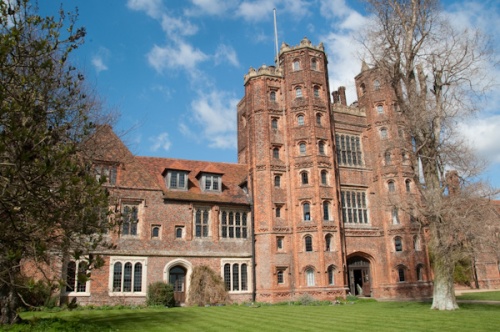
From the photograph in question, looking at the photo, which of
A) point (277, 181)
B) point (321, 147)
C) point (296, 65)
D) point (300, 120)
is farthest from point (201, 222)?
point (296, 65)

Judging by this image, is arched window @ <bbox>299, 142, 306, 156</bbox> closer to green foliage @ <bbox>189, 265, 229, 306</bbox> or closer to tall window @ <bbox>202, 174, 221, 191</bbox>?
tall window @ <bbox>202, 174, 221, 191</bbox>

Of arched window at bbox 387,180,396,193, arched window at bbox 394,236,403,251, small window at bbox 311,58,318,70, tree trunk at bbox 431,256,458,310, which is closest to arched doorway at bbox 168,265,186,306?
tree trunk at bbox 431,256,458,310

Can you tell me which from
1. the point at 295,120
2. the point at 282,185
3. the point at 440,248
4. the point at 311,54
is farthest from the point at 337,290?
the point at 311,54

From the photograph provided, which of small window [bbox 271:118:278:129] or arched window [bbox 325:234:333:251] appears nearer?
arched window [bbox 325:234:333:251]

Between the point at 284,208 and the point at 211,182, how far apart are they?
17.2 ft

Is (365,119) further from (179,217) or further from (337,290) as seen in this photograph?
(179,217)

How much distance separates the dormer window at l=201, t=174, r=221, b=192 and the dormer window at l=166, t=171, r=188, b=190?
128 centimetres

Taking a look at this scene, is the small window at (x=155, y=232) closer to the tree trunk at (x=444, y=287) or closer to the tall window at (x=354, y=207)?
the tall window at (x=354, y=207)

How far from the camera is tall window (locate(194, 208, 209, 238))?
2661 cm

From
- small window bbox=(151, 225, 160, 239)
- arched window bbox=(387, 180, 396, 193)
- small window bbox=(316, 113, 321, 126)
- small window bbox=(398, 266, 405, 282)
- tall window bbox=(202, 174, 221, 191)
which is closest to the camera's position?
small window bbox=(151, 225, 160, 239)

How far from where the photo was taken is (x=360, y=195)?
3097cm

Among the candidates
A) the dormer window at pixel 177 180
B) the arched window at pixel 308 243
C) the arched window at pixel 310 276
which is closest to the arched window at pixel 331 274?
the arched window at pixel 310 276

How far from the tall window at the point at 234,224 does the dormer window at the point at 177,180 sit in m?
3.21

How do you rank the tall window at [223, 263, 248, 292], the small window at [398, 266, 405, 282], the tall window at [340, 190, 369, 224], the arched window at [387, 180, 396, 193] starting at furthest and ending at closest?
the arched window at [387, 180, 396, 193] → the tall window at [340, 190, 369, 224] → the small window at [398, 266, 405, 282] → the tall window at [223, 263, 248, 292]
